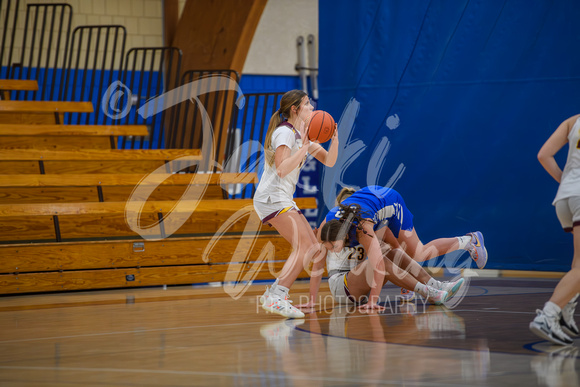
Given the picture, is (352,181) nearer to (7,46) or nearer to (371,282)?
(371,282)

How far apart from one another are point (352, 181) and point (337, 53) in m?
1.51

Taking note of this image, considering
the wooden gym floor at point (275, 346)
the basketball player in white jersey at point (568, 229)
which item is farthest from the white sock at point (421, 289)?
the basketball player in white jersey at point (568, 229)

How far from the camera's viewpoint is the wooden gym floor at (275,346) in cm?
285

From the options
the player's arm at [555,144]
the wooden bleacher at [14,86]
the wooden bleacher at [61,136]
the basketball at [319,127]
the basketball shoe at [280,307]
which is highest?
the wooden bleacher at [14,86]

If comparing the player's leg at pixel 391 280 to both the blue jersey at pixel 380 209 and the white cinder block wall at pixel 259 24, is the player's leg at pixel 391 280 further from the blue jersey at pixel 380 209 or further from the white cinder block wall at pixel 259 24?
the white cinder block wall at pixel 259 24

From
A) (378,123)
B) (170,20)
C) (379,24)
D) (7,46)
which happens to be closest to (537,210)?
(378,123)

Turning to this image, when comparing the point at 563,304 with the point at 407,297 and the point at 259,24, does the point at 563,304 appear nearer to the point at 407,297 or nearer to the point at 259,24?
the point at 407,297

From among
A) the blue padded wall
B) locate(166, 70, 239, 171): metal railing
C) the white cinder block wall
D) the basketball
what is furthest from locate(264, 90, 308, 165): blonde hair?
the white cinder block wall

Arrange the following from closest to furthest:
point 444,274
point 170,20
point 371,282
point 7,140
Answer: point 371,282
point 444,274
point 7,140
point 170,20

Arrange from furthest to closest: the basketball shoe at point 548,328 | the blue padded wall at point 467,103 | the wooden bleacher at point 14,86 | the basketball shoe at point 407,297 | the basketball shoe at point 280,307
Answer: the wooden bleacher at point 14,86 < the blue padded wall at point 467,103 < the basketball shoe at point 407,297 < the basketball shoe at point 280,307 < the basketball shoe at point 548,328

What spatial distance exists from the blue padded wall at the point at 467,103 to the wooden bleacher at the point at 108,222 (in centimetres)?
130

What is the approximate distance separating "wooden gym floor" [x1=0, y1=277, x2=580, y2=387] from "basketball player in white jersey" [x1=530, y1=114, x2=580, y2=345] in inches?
4.0

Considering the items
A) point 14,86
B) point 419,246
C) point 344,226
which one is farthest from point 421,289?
point 14,86

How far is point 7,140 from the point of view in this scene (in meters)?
8.31
